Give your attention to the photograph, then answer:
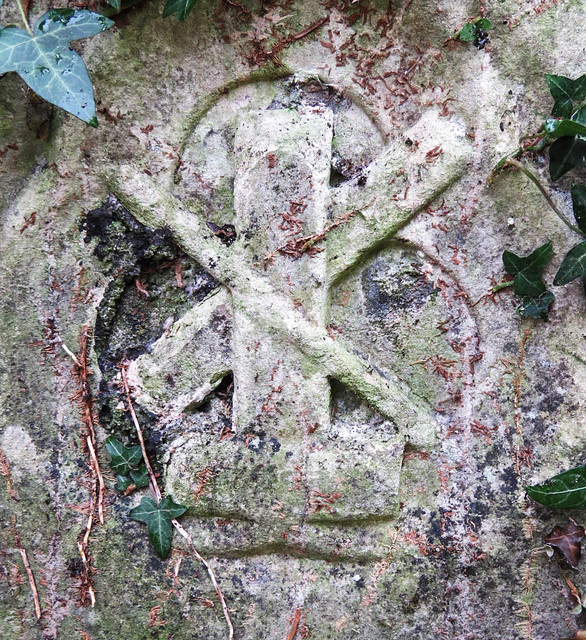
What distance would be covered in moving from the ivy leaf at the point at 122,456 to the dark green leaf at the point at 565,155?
171 centimetres

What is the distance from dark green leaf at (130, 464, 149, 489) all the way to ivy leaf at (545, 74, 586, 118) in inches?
72.5

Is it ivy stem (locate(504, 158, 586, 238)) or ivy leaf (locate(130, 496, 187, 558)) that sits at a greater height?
ivy stem (locate(504, 158, 586, 238))

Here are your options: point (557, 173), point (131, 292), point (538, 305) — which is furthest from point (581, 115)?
point (131, 292)

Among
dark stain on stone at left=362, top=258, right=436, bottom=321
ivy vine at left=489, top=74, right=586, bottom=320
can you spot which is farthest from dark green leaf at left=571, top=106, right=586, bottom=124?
dark stain on stone at left=362, top=258, right=436, bottom=321

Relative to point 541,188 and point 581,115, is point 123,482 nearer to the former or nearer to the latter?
point 541,188

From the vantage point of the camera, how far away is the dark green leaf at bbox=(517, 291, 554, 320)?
1.92 meters

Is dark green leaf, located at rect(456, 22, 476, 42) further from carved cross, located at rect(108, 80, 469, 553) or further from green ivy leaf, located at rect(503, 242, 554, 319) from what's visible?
green ivy leaf, located at rect(503, 242, 554, 319)

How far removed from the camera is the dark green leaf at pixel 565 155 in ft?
6.05

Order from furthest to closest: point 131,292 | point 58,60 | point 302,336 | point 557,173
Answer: point 131,292 → point 302,336 → point 557,173 → point 58,60

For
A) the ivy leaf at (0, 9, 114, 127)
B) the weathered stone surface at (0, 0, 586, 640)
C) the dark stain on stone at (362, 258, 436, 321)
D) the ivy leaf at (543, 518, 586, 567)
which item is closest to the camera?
the ivy leaf at (0, 9, 114, 127)

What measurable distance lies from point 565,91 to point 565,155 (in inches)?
7.7

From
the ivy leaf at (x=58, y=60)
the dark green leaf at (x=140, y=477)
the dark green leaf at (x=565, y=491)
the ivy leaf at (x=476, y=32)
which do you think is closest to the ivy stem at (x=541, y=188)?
the ivy leaf at (x=476, y=32)

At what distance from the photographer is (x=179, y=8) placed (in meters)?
1.90

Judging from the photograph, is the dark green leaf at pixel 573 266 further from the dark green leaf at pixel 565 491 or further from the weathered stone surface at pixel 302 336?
the dark green leaf at pixel 565 491
